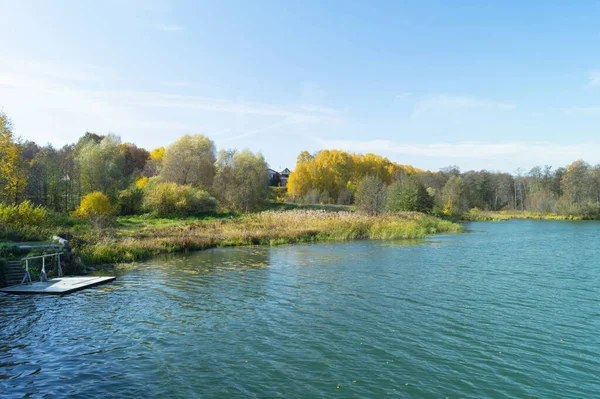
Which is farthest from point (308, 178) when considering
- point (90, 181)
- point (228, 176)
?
point (90, 181)

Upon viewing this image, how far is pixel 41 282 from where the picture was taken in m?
17.9

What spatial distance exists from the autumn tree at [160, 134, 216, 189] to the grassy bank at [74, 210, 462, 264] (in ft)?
61.9

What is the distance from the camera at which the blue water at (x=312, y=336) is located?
850cm

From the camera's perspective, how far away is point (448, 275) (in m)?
19.9

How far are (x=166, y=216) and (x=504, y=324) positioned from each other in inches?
1605

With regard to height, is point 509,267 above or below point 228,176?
below

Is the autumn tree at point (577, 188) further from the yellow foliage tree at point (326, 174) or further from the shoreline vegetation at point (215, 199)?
the yellow foliage tree at point (326, 174)

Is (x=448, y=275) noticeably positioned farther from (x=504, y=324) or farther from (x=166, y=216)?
(x=166, y=216)

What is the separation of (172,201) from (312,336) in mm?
39609

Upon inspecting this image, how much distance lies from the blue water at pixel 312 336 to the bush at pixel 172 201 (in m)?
27.4

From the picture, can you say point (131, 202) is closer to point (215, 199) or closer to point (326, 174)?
point (215, 199)

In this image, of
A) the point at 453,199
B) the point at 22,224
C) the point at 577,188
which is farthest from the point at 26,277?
the point at 577,188

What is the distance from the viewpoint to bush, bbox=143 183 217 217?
47156 mm

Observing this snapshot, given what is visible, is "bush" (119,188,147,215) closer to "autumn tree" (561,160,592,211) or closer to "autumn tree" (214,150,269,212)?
"autumn tree" (214,150,269,212)
